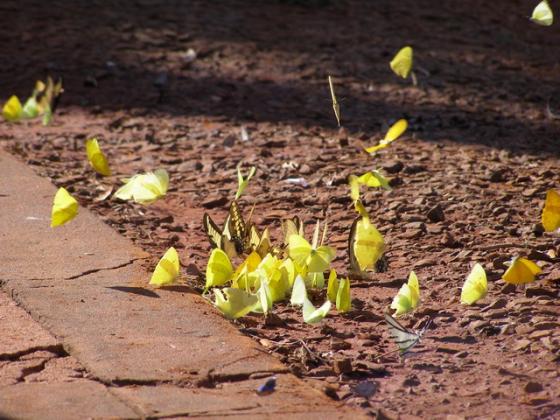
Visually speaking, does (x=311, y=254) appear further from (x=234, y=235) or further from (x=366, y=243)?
(x=234, y=235)

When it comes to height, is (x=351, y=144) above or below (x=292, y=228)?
below

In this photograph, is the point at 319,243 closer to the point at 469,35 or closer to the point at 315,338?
the point at 315,338

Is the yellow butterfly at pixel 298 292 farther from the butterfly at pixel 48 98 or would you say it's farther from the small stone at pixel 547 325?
the butterfly at pixel 48 98

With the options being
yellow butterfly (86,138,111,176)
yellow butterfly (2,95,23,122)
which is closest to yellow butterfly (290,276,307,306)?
yellow butterfly (86,138,111,176)

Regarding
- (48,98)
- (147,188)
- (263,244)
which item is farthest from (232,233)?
(48,98)

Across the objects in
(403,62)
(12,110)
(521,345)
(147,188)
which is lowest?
(12,110)

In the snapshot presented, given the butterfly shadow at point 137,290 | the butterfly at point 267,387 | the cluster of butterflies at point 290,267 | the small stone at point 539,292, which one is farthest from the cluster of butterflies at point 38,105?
the butterfly at point 267,387
